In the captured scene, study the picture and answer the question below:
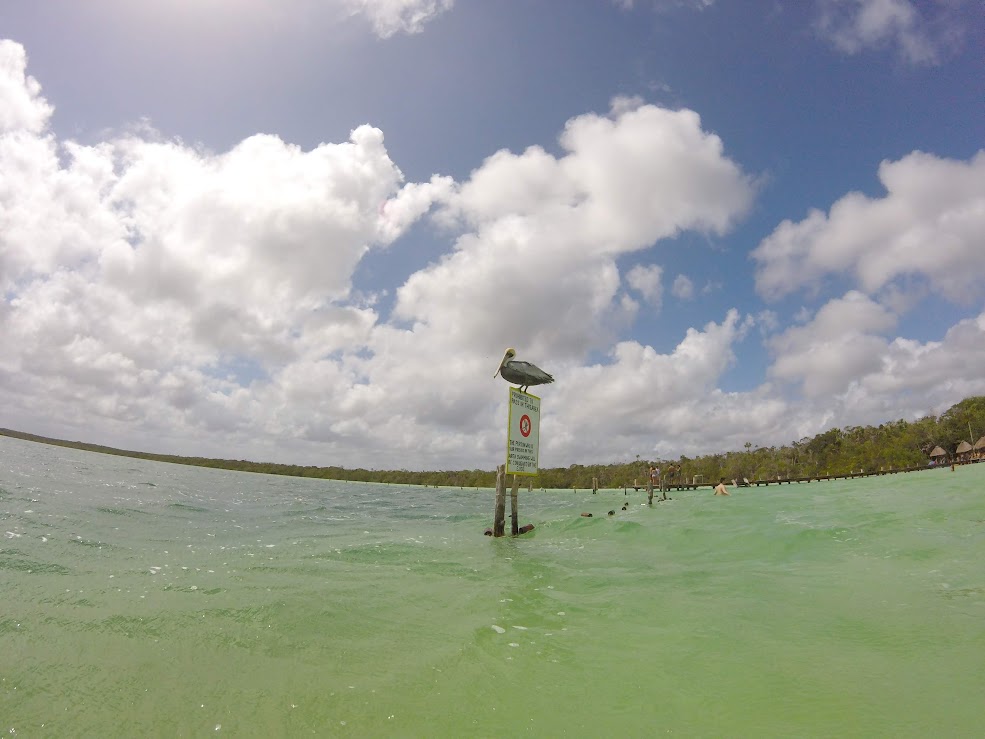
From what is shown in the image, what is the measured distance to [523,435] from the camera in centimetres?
1277

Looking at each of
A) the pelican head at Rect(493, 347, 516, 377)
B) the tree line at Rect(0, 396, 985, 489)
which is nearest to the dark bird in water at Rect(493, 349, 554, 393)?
the pelican head at Rect(493, 347, 516, 377)

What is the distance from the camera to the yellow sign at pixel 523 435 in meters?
12.2

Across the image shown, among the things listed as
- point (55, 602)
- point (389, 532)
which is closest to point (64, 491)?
point (389, 532)

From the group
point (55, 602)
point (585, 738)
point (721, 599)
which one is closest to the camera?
point (585, 738)

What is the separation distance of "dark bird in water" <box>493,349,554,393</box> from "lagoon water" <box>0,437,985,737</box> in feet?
15.0

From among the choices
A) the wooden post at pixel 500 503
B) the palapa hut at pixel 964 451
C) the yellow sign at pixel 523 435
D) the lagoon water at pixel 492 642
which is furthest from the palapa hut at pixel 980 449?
the yellow sign at pixel 523 435

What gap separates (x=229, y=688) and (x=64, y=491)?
2291 centimetres

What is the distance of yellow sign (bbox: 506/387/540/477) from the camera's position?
40.1 ft

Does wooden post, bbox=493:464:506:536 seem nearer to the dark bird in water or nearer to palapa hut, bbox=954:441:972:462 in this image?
the dark bird in water

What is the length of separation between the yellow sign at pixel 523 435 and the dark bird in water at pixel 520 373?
0.32 m

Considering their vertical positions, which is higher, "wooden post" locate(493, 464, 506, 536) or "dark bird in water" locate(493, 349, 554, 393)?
"dark bird in water" locate(493, 349, 554, 393)

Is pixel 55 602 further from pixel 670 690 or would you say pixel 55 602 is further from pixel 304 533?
pixel 304 533

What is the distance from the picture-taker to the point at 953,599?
5645 millimetres

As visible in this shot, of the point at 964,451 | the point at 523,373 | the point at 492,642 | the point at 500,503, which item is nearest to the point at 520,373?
the point at 523,373
